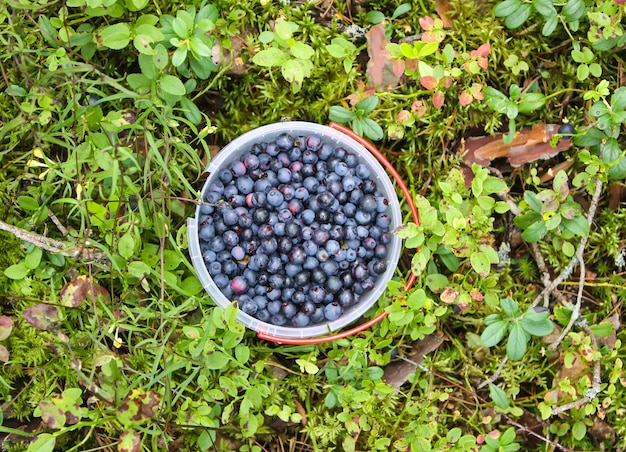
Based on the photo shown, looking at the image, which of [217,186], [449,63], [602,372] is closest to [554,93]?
[449,63]

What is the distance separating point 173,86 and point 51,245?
86 centimetres

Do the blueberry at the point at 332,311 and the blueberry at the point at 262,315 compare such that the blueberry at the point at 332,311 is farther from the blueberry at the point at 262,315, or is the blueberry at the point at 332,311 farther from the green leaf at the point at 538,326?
the green leaf at the point at 538,326

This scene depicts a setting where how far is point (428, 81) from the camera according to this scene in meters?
2.77

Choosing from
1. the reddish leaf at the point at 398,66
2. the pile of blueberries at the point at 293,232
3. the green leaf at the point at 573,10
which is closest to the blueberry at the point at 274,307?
the pile of blueberries at the point at 293,232

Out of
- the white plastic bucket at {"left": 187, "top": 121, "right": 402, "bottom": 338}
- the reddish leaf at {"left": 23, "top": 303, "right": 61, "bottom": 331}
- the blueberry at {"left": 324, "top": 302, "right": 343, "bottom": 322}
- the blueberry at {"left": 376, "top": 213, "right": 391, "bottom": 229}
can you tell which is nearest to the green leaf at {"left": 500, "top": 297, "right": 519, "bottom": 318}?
the white plastic bucket at {"left": 187, "top": 121, "right": 402, "bottom": 338}

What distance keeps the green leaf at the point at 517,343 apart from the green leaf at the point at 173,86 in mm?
1788

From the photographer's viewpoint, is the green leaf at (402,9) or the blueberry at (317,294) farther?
the green leaf at (402,9)

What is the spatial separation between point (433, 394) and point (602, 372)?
869 millimetres

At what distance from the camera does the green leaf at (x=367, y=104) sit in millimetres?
2826

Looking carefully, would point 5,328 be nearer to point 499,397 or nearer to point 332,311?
point 332,311

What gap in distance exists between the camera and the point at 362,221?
2.87 m

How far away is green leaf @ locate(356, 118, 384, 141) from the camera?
9.40 ft

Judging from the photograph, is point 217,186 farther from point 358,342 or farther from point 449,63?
point 449,63

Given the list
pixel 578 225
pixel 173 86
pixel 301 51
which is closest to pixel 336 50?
pixel 301 51
